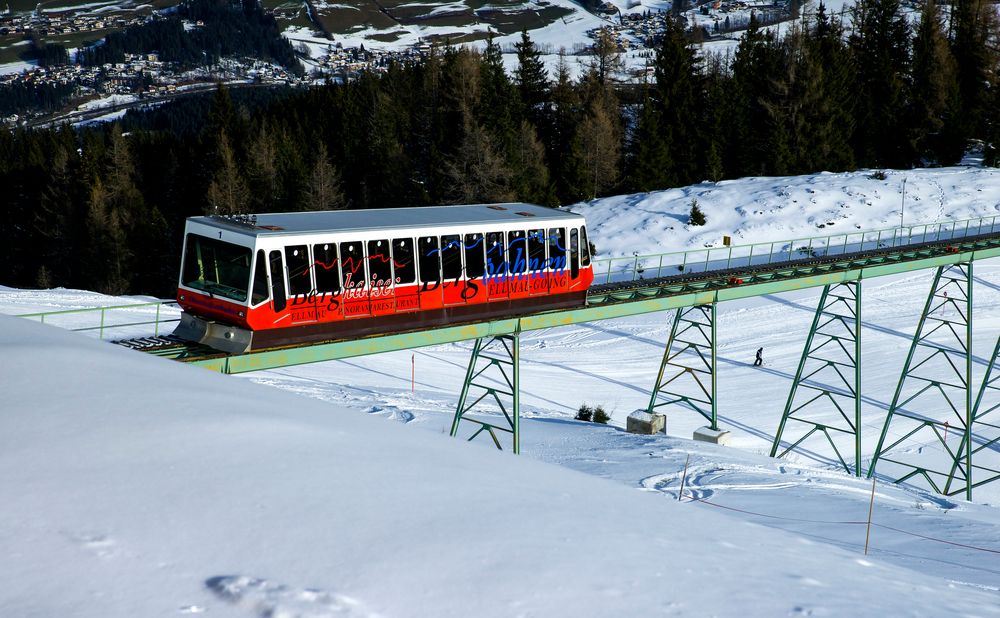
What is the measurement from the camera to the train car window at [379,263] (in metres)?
18.1

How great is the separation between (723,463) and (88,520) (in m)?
18.3

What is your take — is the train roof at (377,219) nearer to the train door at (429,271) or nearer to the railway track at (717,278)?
the train door at (429,271)

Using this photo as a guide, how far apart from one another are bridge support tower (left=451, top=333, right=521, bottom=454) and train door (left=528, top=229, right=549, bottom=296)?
3.76ft

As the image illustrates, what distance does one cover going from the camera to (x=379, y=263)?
18.3 m

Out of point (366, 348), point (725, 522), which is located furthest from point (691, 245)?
point (725, 522)

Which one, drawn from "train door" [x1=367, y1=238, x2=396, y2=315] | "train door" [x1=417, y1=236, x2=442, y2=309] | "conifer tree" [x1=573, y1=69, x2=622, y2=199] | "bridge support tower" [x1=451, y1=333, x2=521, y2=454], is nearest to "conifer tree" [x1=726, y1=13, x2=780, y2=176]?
"conifer tree" [x1=573, y1=69, x2=622, y2=199]

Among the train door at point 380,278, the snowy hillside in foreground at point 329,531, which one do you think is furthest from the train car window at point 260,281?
the snowy hillside in foreground at point 329,531

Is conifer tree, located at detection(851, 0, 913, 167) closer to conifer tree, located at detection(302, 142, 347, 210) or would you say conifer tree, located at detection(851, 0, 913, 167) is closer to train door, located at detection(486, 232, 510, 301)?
conifer tree, located at detection(302, 142, 347, 210)

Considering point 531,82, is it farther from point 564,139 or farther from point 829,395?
point 829,395

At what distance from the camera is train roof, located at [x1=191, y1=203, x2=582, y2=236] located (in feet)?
57.3

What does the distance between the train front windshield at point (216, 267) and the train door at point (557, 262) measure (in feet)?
23.7

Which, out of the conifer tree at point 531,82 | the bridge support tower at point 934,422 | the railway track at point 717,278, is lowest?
the bridge support tower at point 934,422

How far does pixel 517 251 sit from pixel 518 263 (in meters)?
0.32

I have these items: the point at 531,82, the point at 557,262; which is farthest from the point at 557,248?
the point at 531,82
